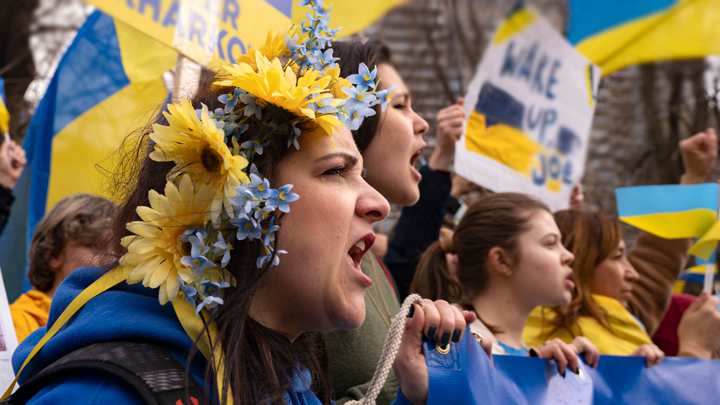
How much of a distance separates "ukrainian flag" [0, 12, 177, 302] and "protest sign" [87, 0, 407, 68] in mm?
781

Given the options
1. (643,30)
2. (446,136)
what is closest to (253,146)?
(446,136)

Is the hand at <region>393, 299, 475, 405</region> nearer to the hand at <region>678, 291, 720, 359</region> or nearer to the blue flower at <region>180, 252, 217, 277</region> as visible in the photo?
the blue flower at <region>180, 252, 217, 277</region>

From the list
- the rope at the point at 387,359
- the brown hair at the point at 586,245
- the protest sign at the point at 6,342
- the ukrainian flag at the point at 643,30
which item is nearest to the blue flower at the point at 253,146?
the rope at the point at 387,359

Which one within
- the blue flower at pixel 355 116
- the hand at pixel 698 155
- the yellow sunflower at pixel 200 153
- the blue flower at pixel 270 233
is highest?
the blue flower at pixel 355 116

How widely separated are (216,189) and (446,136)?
2202 millimetres

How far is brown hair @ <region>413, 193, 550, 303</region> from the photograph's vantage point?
307cm

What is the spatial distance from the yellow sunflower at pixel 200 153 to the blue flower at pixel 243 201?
11mm

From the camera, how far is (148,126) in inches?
65.2

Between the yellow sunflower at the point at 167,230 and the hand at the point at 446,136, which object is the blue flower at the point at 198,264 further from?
the hand at the point at 446,136

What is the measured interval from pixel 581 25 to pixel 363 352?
3.48 m

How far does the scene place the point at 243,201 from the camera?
1.37 m

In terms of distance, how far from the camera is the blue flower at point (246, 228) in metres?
1.38

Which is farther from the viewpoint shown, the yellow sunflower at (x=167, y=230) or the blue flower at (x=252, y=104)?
the blue flower at (x=252, y=104)

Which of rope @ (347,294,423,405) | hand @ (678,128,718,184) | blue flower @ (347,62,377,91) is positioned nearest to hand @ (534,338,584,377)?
rope @ (347,294,423,405)
